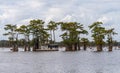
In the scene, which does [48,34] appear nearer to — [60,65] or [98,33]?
[98,33]

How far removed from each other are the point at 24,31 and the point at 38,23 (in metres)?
7.50

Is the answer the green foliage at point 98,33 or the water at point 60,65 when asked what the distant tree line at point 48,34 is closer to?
the green foliage at point 98,33

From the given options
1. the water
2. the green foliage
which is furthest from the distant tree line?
the water

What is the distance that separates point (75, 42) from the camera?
16475 cm

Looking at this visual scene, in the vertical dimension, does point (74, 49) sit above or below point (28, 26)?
below

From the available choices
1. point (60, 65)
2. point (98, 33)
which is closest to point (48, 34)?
point (98, 33)

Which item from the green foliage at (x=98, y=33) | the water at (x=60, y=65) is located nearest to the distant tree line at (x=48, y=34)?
the green foliage at (x=98, y=33)

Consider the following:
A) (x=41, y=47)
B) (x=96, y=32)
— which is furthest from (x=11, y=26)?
(x=96, y=32)

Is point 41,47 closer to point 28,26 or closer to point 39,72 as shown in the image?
point 28,26

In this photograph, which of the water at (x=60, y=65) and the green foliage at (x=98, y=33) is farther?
the green foliage at (x=98, y=33)

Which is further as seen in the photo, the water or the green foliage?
the green foliage

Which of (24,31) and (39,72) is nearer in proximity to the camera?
(39,72)

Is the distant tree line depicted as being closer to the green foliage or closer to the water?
the green foliage

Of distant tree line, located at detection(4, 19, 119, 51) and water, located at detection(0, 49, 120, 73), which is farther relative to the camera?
distant tree line, located at detection(4, 19, 119, 51)
